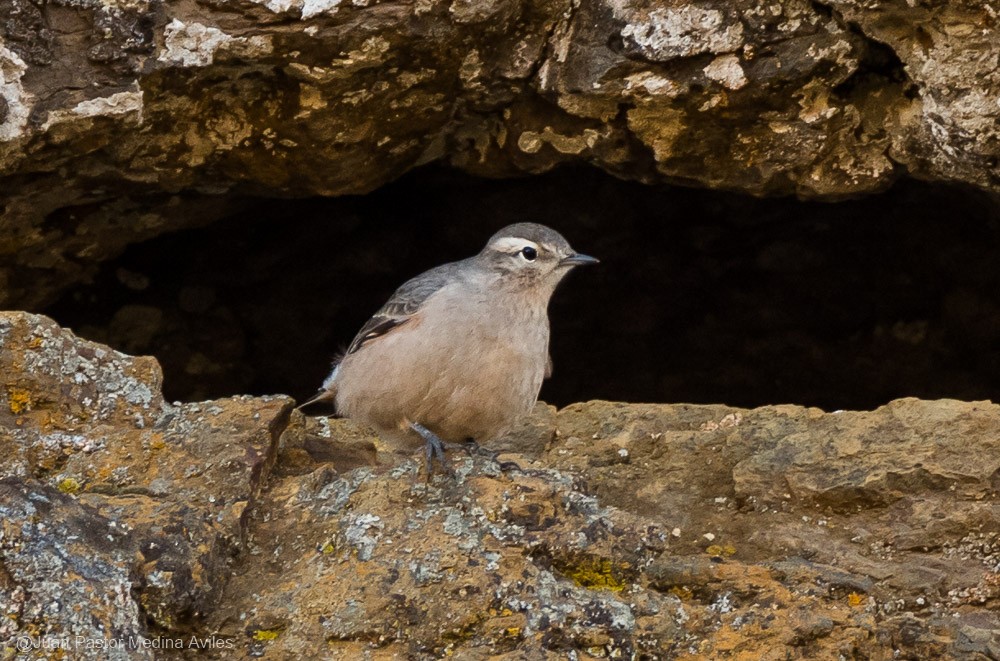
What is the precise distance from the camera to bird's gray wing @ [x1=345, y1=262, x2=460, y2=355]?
287 inches

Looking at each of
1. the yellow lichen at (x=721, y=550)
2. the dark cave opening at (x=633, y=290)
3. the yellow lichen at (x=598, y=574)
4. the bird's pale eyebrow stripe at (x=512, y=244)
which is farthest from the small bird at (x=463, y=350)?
the dark cave opening at (x=633, y=290)

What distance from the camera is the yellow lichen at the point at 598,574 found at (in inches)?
215

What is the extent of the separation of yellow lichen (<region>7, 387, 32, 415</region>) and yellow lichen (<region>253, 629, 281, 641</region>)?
1717mm

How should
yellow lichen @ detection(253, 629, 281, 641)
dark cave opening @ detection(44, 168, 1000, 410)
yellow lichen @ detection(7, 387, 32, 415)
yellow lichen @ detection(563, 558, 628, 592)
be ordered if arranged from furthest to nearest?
dark cave opening @ detection(44, 168, 1000, 410), yellow lichen @ detection(7, 387, 32, 415), yellow lichen @ detection(563, 558, 628, 592), yellow lichen @ detection(253, 629, 281, 641)

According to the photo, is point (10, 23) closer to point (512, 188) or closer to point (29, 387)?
point (29, 387)

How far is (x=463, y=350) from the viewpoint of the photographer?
6754 mm

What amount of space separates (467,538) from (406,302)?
7.44ft

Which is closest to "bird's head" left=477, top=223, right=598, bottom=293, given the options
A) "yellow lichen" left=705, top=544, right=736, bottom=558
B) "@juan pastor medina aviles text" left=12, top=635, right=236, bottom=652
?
"yellow lichen" left=705, top=544, right=736, bottom=558

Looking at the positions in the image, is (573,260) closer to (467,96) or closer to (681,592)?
(467,96)

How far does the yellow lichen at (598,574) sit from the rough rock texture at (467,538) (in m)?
0.01

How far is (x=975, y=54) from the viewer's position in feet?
22.1

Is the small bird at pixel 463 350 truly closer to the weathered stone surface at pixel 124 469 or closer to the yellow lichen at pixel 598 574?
the weathered stone surface at pixel 124 469

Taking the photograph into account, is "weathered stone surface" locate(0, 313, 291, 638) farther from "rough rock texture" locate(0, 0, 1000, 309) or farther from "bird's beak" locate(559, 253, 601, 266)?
"bird's beak" locate(559, 253, 601, 266)

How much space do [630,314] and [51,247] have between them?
437cm
